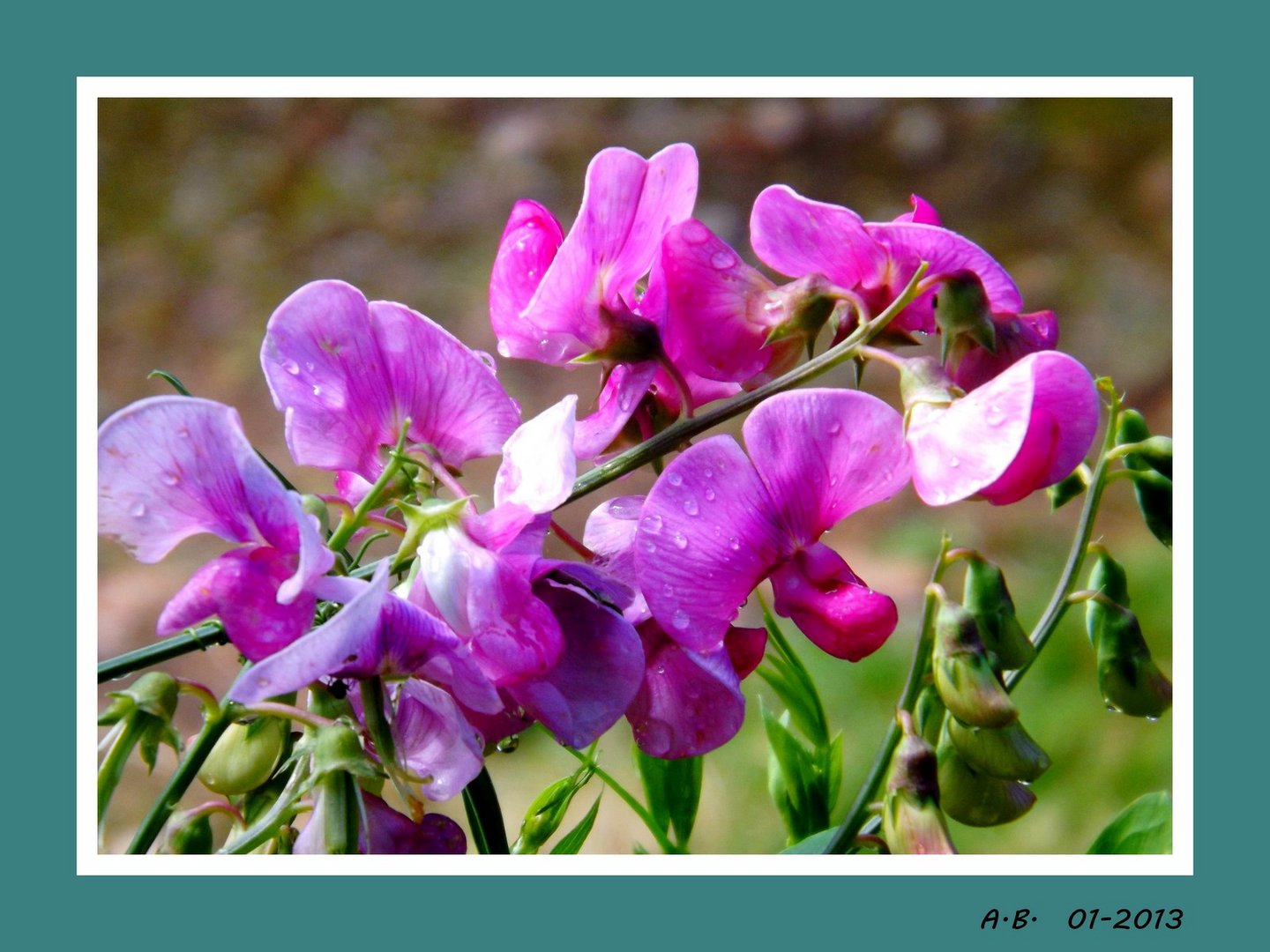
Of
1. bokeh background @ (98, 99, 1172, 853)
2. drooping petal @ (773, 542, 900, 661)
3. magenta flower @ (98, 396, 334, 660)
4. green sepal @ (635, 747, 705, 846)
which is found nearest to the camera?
magenta flower @ (98, 396, 334, 660)

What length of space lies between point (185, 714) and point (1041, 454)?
1.78 m

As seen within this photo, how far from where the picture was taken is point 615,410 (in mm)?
610

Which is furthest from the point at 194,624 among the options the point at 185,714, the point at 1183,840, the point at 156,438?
the point at 185,714

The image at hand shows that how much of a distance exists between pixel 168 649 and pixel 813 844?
34 centimetres

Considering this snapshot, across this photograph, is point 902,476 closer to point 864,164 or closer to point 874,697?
point 874,697

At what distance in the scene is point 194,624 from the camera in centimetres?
48

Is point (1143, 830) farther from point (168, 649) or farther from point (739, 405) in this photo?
point (168, 649)

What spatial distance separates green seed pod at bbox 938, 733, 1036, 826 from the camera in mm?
582

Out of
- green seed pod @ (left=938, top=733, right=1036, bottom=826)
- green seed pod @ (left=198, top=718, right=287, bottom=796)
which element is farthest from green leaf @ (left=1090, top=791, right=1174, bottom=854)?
green seed pod @ (left=198, top=718, right=287, bottom=796)

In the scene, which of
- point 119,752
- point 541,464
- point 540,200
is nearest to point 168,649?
point 119,752

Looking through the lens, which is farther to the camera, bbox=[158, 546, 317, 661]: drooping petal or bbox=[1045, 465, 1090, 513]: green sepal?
bbox=[1045, 465, 1090, 513]: green sepal

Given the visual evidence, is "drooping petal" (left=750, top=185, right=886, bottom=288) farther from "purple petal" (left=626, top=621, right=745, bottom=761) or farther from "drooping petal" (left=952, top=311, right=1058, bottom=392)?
"purple petal" (left=626, top=621, right=745, bottom=761)

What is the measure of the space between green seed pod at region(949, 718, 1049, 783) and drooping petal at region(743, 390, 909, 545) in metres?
0.11

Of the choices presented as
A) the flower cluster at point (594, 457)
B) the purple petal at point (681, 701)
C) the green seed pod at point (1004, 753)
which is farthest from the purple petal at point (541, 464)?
the green seed pod at point (1004, 753)
